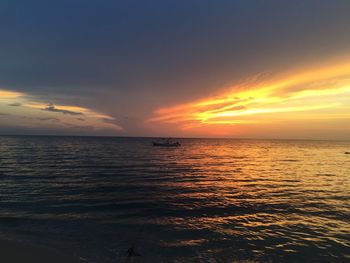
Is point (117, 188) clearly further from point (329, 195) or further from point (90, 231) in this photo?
point (329, 195)

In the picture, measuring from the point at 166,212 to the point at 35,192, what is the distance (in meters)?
12.7

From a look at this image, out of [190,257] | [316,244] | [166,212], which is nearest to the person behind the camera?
[190,257]

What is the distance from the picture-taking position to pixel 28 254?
9742 millimetres

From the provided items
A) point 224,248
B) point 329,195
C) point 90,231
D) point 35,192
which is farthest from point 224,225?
point 35,192

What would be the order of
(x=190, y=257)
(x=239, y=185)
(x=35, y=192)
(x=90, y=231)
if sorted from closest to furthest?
(x=190, y=257) < (x=90, y=231) < (x=35, y=192) < (x=239, y=185)

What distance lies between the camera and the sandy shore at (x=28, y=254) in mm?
9305

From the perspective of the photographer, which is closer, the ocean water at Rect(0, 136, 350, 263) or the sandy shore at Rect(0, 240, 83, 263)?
the sandy shore at Rect(0, 240, 83, 263)

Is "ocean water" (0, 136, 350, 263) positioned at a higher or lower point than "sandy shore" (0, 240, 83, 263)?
lower

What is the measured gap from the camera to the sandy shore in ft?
30.5

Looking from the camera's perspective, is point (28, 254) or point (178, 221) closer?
point (28, 254)

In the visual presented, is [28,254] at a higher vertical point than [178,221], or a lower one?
higher

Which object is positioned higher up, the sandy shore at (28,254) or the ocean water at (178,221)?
the sandy shore at (28,254)

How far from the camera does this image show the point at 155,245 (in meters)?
11.3

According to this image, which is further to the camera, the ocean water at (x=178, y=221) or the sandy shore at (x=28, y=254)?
the ocean water at (x=178, y=221)
